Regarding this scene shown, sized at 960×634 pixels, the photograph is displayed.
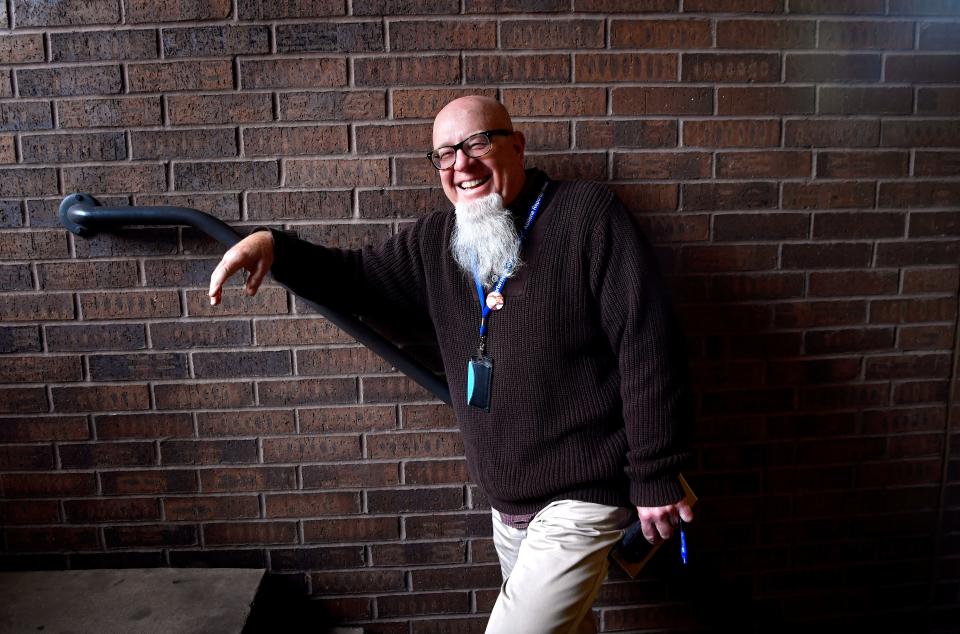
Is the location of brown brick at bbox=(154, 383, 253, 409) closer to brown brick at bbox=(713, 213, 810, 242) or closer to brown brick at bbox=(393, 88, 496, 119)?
brown brick at bbox=(393, 88, 496, 119)

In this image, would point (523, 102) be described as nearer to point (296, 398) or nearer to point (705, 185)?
point (705, 185)

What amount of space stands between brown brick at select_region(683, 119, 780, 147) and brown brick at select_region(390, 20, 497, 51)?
70 centimetres

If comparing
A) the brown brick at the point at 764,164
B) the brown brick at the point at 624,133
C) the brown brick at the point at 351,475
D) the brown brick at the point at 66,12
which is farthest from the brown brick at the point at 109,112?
the brown brick at the point at 764,164

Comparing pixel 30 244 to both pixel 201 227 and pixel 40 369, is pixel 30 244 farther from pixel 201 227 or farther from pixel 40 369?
pixel 201 227

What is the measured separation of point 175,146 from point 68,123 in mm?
338

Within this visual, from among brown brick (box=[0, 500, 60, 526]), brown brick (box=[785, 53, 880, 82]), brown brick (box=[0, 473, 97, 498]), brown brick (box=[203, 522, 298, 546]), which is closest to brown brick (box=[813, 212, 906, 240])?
brown brick (box=[785, 53, 880, 82])

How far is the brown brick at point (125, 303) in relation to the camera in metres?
2.06

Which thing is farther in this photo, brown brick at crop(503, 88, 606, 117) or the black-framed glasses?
brown brick at crop(503, 88, 606, 117)

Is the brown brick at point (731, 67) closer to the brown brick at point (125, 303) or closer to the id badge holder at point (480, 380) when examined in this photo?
the id badge holder at point (480, 380)

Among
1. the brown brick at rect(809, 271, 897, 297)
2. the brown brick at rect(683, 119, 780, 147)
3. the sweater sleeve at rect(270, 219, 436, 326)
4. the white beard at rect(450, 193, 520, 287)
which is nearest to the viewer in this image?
the white beard at rect(450, 193, 520, 287)

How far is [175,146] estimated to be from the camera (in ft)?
6.53

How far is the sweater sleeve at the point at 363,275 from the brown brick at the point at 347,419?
37 cm

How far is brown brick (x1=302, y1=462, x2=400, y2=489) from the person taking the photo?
2.16m

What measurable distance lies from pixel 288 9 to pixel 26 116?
2.92 feet
